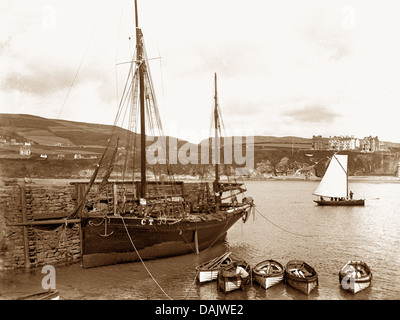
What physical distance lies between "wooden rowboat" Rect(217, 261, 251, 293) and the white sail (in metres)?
47.9

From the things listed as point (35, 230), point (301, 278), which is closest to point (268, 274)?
point (301, 278)

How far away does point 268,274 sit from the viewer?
17609 mm

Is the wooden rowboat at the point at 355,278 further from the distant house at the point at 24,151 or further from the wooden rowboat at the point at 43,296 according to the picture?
the distant house at the point at 24,151

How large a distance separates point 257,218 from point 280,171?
148 metres

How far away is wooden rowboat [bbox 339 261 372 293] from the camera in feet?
57.4

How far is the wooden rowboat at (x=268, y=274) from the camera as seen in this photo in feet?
57.4

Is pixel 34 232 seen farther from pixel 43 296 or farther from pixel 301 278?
pixel 301 278

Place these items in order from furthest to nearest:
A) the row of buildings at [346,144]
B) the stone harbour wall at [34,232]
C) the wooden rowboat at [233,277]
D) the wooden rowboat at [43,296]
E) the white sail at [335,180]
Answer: the row of buildings at [346,144], the white sail at [335,180], the stone harbour wall at [34,232], the wooden rowboat at [233,277], the wooden rowboat at [43,296]

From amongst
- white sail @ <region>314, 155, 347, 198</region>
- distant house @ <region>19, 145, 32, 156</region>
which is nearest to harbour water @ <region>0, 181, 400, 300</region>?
white sail @ <region>314, 155, 347, 198</region>

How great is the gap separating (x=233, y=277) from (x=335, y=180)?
51938 millimetres

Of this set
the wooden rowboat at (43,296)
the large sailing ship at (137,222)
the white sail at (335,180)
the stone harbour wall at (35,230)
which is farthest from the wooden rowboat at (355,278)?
the white sail at (335,180)

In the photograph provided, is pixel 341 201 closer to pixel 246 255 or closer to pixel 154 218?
pixel 246 255

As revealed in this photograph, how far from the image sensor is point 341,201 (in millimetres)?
62562

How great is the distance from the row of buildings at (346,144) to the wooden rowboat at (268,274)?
16361cm
